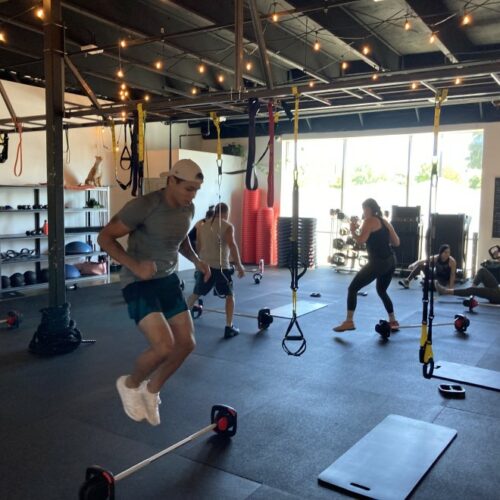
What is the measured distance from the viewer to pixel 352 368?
4.20 metres

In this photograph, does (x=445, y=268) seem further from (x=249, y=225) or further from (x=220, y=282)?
(x=249, y=225)

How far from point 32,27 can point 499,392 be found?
5322mm

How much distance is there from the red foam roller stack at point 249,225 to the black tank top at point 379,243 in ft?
19.7

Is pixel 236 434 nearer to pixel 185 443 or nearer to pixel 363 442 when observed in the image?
pixel 185 443

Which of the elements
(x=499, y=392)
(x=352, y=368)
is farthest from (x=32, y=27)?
(x=499, y=392)

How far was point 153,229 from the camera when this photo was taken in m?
2.55

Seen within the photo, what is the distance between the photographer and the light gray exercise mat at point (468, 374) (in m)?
3.80

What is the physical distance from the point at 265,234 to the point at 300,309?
14.6ft

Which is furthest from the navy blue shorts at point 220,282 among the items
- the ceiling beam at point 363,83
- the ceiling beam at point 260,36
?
the ceiling beam at point 260,36

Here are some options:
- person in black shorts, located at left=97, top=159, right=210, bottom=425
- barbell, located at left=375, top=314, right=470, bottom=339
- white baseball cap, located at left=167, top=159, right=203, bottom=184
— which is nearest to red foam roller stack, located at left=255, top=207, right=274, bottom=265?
barbell, located at left=375, top=314, right=470, bottom=339

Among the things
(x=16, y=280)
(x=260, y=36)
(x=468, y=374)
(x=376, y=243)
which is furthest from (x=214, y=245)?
(x=16, y=280)

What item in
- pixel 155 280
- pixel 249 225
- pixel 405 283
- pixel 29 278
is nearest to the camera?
pixel 155 280

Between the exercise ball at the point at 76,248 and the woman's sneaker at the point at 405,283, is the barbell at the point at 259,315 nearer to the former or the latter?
the exercise ball at the point at 76,248

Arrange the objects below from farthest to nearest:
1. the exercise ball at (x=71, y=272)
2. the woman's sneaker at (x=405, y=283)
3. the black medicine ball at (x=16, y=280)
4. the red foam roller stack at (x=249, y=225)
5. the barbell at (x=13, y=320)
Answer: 1. the red foam roller stack at (x=249, y=225)
2. the woman's sneaker at (x=405, y=283)
3. the exercise ball at (x=71, y=272)
4. the black medicine ball at (x=16, y=280)
5. the barbell at (x=13, y=320)
